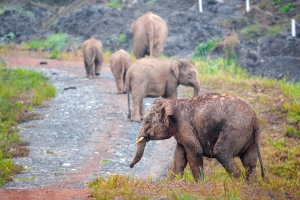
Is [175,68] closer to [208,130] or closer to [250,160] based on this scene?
[208,130]

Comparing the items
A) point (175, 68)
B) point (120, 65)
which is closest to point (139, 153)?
point (175, 68)

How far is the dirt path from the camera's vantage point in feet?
34.2

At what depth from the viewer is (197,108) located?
9.73 m

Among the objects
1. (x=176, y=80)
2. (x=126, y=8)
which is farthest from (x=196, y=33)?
(x=176, y=80)

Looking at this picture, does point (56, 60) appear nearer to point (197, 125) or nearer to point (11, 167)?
point (11, 167)

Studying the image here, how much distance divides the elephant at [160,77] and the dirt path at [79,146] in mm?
924

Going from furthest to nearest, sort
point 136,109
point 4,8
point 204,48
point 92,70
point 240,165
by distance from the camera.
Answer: point 4,8 → point 204,48 → point 92,70 → point 136,109 → point 240,165

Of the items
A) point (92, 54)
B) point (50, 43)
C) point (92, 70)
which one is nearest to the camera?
point (92, 54)

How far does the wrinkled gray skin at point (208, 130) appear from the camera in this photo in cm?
938

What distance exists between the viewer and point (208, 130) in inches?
378

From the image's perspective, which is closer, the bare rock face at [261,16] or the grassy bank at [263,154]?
the grassy bank at [263,154]

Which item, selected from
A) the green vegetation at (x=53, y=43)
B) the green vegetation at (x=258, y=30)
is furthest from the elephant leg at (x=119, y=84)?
the green vegetation at (x=53, y=43)

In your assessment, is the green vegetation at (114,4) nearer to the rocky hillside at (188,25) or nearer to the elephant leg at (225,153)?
the rocky hillside at (188,25)

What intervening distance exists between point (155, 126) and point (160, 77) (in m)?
4.40
